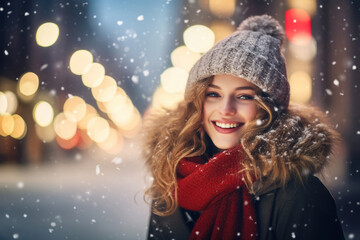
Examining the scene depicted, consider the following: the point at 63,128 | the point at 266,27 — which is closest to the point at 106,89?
the point at 63,128

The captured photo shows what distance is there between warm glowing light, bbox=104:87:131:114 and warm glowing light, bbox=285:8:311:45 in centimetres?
1543

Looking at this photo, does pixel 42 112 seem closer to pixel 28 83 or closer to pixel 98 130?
A: pixel 28 83

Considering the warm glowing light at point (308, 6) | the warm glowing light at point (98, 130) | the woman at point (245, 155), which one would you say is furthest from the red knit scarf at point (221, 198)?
the warm glowing light at point (98, 130)

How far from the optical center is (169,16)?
27.0 meters

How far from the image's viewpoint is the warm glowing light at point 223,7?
712 inches

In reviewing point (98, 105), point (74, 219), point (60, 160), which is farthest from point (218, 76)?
point (98, 105)

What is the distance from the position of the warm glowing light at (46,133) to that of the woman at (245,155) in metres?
18.6

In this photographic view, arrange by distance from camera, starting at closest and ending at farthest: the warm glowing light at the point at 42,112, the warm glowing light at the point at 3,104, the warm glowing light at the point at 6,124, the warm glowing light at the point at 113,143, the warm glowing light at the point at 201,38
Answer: the warm glowing light at the point at 3,104
the warm glowing light at the point at 6,124
the warm glowing light at the point at 42,112
the warm glowing light at the point at 201,38
the warm glowing light at the point at 113,143

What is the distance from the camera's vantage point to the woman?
230 centimetres

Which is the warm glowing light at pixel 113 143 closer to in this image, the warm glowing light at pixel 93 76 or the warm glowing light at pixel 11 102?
the warm glowing light at pixel 93 76

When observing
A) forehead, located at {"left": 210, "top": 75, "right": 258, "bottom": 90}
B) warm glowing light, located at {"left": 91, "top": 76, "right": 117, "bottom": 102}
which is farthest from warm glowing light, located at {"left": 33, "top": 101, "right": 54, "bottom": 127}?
forehead, located at {"left": 210, "top": 75, "right": 258, "bottom": 90}

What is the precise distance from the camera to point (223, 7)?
18484 millimetres

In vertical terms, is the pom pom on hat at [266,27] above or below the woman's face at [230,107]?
above

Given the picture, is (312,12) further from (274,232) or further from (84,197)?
(274,232)
